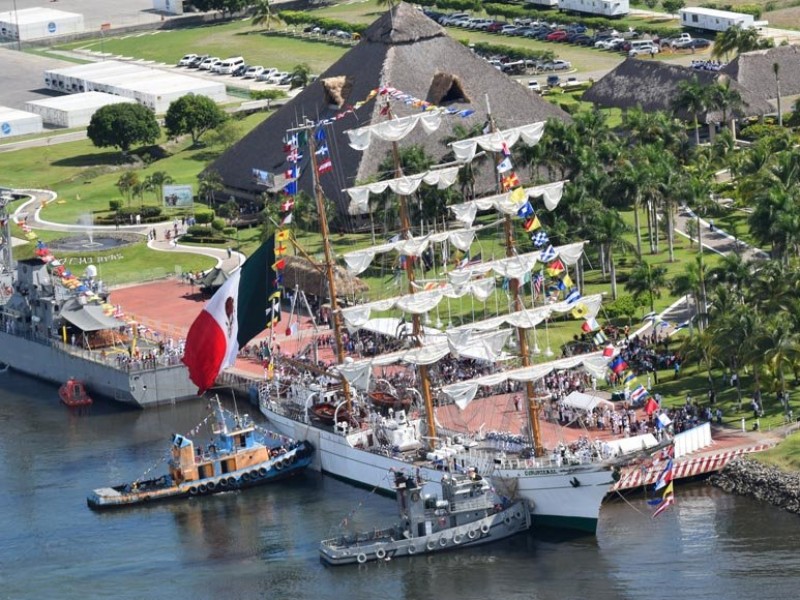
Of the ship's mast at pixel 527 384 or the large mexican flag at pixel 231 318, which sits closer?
the ship's mast at pixel 527 384

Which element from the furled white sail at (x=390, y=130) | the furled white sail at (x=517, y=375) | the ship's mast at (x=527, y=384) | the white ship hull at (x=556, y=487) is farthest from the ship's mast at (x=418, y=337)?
the ship's mast at (x=527, y=384)

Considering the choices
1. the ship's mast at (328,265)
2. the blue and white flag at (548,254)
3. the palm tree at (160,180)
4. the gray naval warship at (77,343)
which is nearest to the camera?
the blue and white flag at (548,254)

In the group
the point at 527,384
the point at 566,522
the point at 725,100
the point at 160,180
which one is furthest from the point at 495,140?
the point at 160,180

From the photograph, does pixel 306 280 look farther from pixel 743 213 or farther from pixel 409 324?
pixel 743 213

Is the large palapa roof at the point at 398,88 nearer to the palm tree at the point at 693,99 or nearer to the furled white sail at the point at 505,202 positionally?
the palm tree at the point at 693,99

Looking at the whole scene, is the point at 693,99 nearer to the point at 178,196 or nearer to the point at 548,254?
the point at 178,196

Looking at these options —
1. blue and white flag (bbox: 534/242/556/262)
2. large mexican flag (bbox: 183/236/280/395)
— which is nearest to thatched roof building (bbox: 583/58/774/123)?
large mexican flag (bbox: 183/236/280/395)
